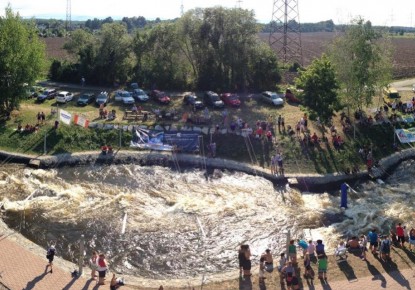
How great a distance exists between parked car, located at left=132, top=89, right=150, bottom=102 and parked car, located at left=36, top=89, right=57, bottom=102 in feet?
25.7

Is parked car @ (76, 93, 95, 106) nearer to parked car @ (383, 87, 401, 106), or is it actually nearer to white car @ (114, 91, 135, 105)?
white car @ (114, 91, 135, 105)

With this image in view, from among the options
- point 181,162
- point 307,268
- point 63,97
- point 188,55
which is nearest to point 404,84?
point 188,55

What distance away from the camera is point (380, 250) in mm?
21250

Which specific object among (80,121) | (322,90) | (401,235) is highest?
(322,90)

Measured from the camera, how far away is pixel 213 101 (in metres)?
44.5

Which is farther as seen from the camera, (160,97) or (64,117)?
(160,97)

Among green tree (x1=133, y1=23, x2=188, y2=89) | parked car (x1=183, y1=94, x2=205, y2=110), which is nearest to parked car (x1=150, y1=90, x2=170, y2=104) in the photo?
parked car (x1=183, y1=94, x2=205, y2=110)

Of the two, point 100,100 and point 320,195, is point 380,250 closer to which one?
point 320,195

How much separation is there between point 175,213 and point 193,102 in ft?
63.0

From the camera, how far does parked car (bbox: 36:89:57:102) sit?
46219 mm

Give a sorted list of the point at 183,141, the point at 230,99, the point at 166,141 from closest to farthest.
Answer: the point at 183,141, the point at 166,141, the point at 230,99

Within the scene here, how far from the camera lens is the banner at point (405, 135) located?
3850 centimetres

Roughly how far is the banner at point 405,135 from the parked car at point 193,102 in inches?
646

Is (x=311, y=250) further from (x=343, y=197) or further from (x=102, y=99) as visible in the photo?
(x=102, y=99)
